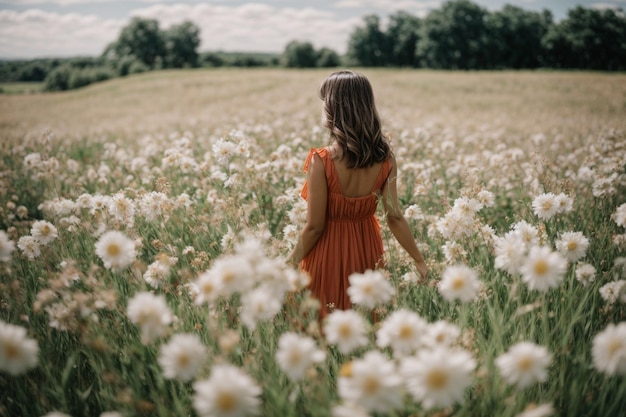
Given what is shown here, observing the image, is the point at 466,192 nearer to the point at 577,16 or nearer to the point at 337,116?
the point at 337,116

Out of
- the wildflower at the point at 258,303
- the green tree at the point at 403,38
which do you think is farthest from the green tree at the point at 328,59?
the wildflower at the point at 258,303

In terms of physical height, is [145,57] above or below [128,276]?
above

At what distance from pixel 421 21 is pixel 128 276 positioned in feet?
278

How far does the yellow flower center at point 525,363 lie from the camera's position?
4.01 ft

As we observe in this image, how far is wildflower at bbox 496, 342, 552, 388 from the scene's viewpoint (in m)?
1.21

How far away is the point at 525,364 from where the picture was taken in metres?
1.23

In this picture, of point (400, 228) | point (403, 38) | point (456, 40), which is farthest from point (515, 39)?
point (400, 228)

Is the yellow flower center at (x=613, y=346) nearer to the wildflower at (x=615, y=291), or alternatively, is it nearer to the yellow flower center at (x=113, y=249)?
the wildflower at (x=615, y=291)

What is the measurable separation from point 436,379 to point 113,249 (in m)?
1.38

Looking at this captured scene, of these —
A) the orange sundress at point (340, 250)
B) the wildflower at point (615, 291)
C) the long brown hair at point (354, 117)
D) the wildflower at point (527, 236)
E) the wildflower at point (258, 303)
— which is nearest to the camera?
the wildflower at point (258, 303)

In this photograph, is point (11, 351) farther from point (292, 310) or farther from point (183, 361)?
point (292, 310)

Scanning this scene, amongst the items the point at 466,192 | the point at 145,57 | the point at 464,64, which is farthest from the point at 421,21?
the point at 466,192

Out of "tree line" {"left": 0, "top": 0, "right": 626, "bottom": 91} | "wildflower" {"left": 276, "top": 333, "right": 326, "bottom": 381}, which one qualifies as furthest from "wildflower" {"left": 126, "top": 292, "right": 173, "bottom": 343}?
"tree line" {"left": 0, "top": 0, "right": 626, "bottom": 91}

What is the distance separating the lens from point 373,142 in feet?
8.59
